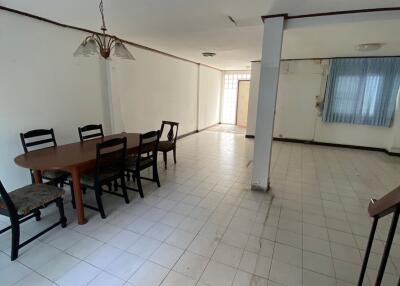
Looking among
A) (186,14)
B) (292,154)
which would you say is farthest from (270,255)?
(292,154)

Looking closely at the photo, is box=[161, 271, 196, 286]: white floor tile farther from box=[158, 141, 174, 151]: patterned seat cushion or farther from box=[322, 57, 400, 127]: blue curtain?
box=[322, 57, 400, 127]: blue curtain

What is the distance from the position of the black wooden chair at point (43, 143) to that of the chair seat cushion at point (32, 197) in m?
0.42

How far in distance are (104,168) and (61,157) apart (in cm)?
45

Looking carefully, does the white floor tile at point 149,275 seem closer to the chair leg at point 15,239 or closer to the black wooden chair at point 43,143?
the chair leg at point 15,239

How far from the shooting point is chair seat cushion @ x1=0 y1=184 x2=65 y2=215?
1.97 meters

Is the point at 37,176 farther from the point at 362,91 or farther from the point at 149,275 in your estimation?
the point at 362,91

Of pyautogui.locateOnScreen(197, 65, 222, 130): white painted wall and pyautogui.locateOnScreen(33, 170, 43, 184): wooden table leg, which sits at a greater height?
pyautogui.locateOnScreen(197, 65, 222, 130): white painted wall

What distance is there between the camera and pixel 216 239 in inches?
89.7

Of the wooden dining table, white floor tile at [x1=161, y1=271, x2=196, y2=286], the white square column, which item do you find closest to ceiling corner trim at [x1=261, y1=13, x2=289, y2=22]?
the white square column

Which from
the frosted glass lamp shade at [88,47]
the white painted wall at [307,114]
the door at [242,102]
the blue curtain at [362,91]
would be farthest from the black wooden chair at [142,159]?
the door at [242,102]

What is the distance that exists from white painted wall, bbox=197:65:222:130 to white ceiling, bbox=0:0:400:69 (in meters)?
3.14

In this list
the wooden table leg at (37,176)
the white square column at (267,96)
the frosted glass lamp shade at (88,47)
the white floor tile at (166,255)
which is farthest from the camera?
the white square column at (267,96)

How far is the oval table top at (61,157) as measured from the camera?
2.22 meters

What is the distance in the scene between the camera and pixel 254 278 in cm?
182
